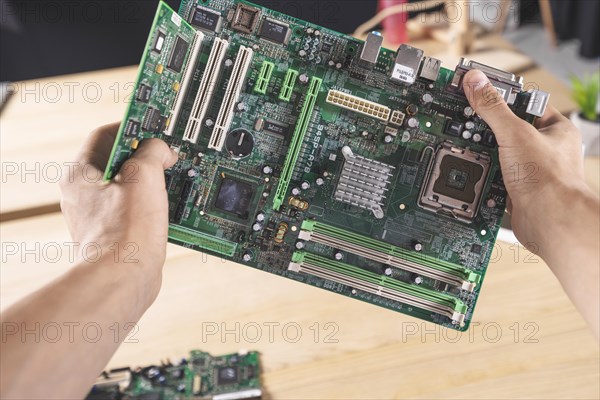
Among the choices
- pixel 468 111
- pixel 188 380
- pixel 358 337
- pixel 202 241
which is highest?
pixel 468 111

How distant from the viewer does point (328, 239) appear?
5.92 ft

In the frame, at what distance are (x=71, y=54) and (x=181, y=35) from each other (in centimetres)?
326

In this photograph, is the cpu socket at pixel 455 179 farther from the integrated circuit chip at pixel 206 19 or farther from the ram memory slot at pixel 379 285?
the integrated circuit chip at pixel 206 19

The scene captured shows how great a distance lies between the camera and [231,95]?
5.63 feet

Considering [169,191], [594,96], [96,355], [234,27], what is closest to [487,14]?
[594,96]

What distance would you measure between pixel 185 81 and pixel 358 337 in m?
1.14

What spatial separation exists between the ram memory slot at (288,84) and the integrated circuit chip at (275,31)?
0.34ft

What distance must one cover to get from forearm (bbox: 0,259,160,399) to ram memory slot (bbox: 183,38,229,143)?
0.48 m

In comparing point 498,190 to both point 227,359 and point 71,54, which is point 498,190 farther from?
point 71,54

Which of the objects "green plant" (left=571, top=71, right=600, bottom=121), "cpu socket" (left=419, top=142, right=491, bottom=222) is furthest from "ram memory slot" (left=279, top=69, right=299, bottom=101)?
"green plant" (left=571, top=71, right=600, bottom=121)

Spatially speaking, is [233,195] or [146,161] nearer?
[146,161]

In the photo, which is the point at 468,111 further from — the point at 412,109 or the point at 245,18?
the point at 245,18

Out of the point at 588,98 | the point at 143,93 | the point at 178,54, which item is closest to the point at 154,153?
the point at 143,93

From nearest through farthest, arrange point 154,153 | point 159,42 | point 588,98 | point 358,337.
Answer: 1. point 159,42
2. point 154,153
3. point 358,337
4. point 588,98
